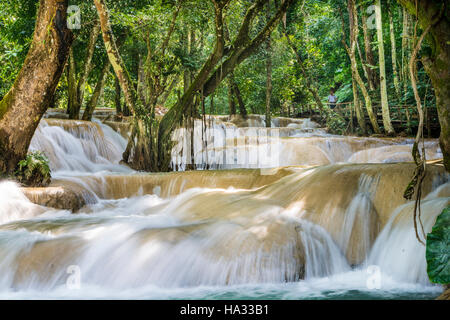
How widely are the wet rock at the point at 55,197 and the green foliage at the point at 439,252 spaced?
18.7ft

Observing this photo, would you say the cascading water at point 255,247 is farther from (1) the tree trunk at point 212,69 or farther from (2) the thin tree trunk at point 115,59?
(1) the tree trunk at point 212,69

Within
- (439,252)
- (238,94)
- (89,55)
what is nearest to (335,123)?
(238,94)

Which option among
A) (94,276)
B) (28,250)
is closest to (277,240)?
(94,276)

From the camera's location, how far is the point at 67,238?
15.1ft

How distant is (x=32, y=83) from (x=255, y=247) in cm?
504

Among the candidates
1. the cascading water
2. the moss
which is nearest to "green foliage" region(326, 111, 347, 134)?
the cascading water

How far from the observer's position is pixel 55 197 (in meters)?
6.66

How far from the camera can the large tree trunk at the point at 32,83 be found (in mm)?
6926

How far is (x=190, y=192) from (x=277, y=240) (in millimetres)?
3261

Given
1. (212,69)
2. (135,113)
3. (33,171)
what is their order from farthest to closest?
(212,69), (135,113), (33,171)

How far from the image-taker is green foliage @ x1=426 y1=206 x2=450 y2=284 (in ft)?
8.22

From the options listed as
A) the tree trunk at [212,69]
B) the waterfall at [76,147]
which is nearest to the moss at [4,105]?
the waterfall at [76,147]

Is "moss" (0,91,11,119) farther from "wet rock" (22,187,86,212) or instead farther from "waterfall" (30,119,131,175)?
"waterfall" (30,119,131,175)

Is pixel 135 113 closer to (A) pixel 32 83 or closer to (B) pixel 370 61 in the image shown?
(A) pixel 32 83
